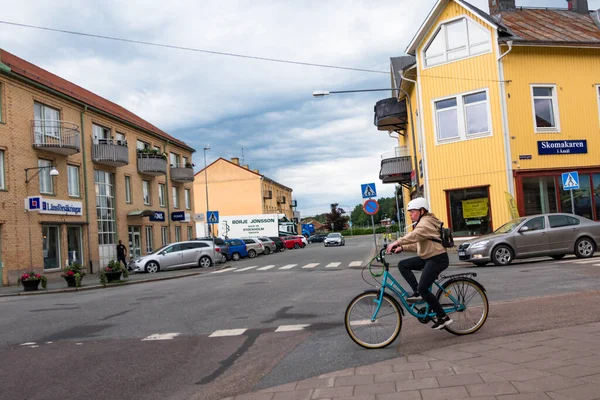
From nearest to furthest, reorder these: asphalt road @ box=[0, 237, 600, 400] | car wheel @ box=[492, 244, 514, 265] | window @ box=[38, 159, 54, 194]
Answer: asphalt road @ box=[0, 237, 600, 400], car wheel @ box=[492, 244, 514, 265], window @ box=[38, 159, 54, 194]

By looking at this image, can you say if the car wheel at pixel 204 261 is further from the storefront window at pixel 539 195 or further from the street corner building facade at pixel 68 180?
the storefront window at pixel 539 195

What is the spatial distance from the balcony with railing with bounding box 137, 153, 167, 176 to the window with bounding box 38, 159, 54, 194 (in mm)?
9693

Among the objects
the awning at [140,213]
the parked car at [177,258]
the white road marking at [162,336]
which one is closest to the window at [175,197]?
the awning at [140,213]

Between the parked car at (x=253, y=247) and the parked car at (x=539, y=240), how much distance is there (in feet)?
76.8

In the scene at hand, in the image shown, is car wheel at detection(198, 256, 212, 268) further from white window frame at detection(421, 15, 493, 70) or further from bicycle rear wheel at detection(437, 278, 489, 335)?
bicycle rear wheel at detection(437, 278, 489, 335)

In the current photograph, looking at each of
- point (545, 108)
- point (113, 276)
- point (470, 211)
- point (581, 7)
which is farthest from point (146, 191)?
point (581, 7)

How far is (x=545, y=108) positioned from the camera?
23500 mm

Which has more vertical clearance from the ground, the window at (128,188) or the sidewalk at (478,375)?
the window at (128,188)

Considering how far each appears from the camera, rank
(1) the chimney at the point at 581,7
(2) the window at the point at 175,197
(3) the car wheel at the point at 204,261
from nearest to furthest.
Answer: (3) the car wheel at the point at 204,261 → (1) the chimney at the point at 581,7 → (2) the window at the point at 175,197

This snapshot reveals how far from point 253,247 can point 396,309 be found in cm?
3281

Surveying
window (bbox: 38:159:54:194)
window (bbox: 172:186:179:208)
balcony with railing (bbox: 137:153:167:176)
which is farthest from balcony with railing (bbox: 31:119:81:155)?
window (bbox: 172:186:179:208)

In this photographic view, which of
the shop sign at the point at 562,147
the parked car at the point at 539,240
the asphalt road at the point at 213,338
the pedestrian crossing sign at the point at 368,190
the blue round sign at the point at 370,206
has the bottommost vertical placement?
the asphalt road at the point at 213,338

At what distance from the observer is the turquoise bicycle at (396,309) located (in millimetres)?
6324

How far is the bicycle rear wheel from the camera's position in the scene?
657 centimetres
